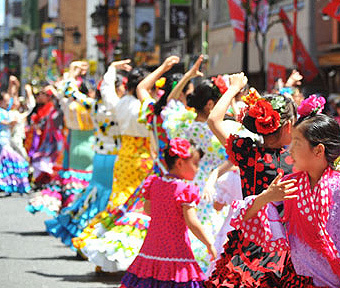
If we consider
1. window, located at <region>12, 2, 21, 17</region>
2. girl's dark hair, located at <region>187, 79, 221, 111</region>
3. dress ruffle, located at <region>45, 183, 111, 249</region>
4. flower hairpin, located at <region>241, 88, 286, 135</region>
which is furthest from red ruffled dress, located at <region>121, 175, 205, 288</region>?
window, located at <region>12, 2, 21, 17</region>

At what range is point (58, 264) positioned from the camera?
8781 mm

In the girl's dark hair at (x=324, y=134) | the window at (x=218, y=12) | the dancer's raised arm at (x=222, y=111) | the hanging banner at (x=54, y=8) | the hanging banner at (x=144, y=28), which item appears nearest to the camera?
the girl's dark hair at (x=324, y=134)

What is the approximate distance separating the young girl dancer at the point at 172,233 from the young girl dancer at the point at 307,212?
1.26 meters

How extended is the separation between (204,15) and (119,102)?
32554 mm

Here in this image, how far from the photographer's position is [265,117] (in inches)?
186

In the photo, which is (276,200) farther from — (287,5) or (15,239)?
(287,5)

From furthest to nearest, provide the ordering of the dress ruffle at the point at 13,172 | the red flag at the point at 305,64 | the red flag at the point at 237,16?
1. the red flag at the point at 237,16
2. the red flag at the point at 305,64
3. the dress ruffle at the point at 13,172

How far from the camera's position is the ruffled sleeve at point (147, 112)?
7.75 metres

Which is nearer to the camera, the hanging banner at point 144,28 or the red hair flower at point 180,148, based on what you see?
the red hair flower at point 180,148

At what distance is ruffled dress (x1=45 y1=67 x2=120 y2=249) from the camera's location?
891 cm

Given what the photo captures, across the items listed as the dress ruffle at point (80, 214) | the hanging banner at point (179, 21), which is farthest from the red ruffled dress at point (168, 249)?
the hanging banner at point (179, 21)

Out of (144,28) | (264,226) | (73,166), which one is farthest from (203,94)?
(144,28)

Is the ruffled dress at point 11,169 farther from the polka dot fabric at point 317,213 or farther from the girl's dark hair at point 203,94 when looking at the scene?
the polka dot fabric at point 317,213

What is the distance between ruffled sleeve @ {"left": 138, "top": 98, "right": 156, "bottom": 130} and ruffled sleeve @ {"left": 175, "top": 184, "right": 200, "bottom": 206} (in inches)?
84.8
